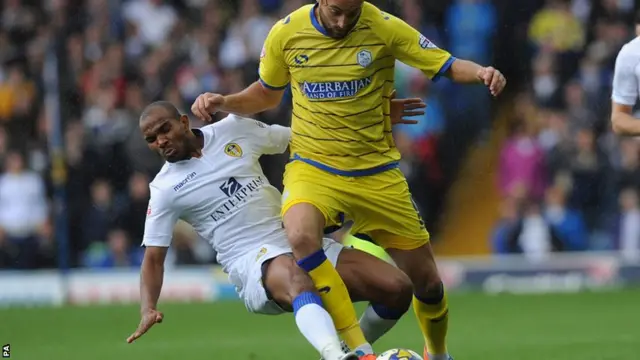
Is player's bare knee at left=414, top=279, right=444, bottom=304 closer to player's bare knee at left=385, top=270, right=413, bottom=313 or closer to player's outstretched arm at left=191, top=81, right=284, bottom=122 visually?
player's bare knee at left=385, top=270, right=413, bottom=313

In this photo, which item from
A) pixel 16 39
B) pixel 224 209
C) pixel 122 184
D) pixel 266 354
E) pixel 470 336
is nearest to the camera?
pixel 224 209

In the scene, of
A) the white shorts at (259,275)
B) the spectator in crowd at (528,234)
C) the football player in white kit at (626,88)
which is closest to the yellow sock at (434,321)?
the white shorts at (259,275)

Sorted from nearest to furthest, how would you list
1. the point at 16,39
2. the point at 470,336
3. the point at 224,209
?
the point at 224,209, the point at 470,336, the point at 16,39

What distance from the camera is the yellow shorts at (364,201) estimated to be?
29.2 feet

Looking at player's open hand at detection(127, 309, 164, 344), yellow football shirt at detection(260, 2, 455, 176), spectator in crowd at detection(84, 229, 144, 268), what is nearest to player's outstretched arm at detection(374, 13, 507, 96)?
yellow football shirt at detection(260, 2, 455, 176)

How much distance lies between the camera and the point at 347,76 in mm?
8906

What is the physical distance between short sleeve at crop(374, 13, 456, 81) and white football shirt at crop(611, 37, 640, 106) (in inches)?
51.1

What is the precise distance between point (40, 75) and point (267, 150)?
1143 centimetres

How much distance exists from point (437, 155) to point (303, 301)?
459 inches

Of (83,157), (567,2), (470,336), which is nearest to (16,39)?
(83,157)

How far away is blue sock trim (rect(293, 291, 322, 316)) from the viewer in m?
8.41

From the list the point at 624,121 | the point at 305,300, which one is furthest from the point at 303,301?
the point at 624,121

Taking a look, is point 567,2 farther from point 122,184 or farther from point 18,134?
point 18,134

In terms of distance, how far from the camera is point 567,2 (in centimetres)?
2059
